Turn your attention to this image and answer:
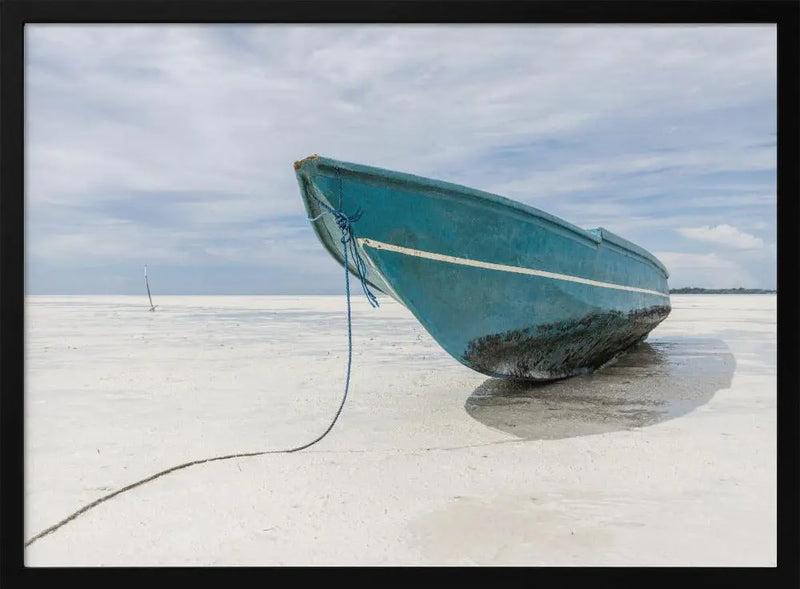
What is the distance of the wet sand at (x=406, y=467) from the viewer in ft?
5.64

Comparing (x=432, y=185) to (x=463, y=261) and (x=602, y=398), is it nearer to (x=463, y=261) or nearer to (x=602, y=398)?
(x=463, y=261)

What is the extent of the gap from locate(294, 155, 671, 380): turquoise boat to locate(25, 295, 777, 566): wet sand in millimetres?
355

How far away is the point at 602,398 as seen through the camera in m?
3.59

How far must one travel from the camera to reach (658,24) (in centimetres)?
158

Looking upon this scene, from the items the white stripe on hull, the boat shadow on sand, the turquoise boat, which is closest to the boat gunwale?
the turquoise boat

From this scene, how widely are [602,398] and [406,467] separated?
5.51 ft

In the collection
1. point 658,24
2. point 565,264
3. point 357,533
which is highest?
point 658,24

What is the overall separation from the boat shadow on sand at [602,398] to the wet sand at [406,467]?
0.02 m

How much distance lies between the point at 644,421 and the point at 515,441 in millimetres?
778

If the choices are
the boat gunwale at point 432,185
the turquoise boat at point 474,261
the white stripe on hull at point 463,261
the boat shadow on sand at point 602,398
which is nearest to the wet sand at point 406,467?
the boat shadow on sand at point 602,398

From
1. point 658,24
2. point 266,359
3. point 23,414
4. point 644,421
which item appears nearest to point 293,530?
point 23,414

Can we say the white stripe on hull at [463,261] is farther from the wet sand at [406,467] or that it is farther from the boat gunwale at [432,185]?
the wet sand at [406,467]
